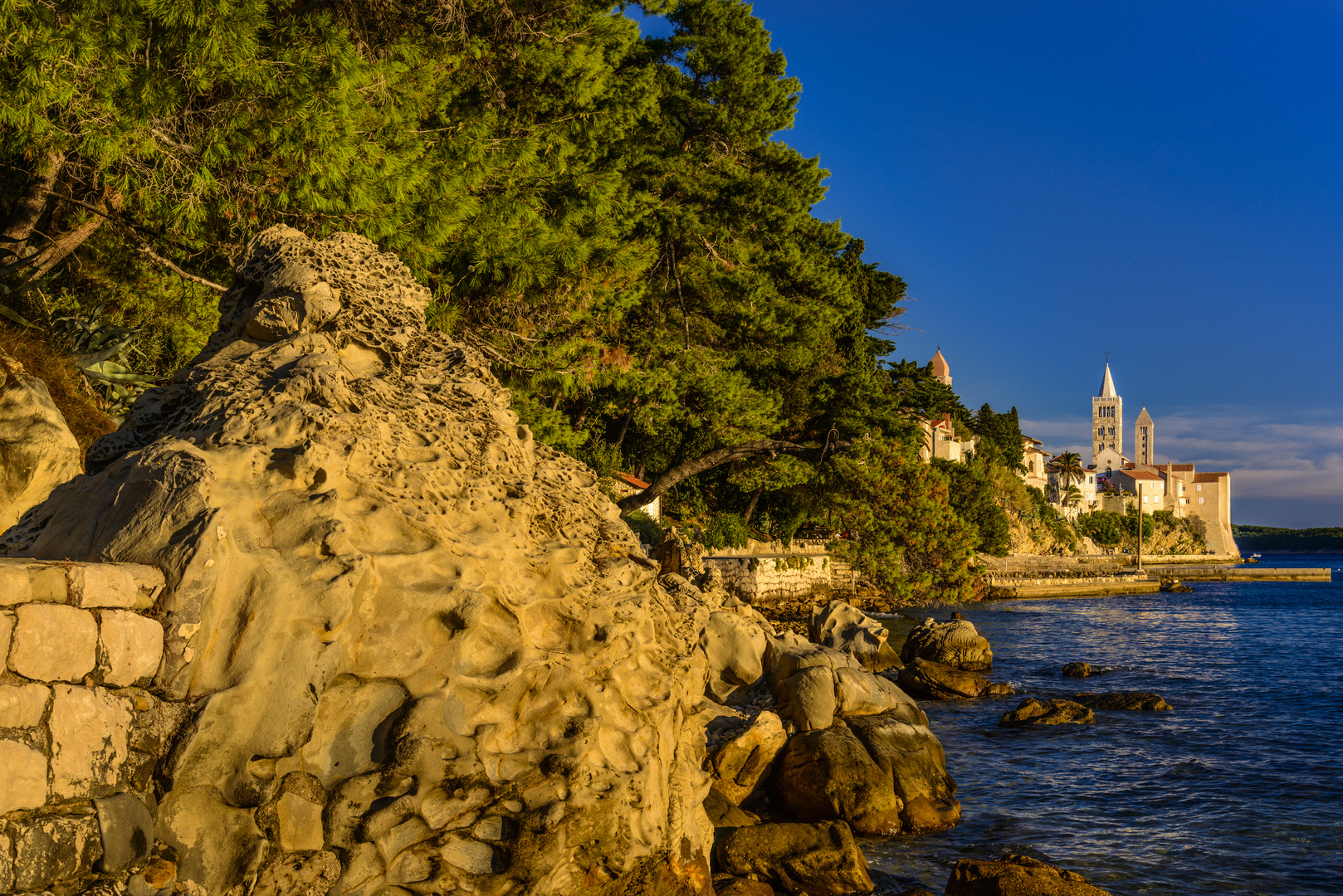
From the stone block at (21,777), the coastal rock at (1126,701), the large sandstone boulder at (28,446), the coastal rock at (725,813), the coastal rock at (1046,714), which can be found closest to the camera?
the stone block at (21,777)

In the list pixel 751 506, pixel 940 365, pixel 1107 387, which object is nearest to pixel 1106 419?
pixel 1107 387

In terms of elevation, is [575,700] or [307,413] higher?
[307,413]

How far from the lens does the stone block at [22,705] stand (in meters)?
2.98

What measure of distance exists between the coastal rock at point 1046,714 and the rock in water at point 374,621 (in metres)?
11.5

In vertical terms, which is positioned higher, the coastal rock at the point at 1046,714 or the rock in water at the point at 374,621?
the rock in water at the point at 374,621

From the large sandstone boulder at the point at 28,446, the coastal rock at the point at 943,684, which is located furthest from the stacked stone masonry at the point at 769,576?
the large sandstone boulder at the point at 28,446

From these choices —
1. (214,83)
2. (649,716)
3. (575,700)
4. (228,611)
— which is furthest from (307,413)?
(214,83)

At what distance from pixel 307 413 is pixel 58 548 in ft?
4.01

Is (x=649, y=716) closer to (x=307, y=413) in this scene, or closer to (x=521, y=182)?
(x=307, y=413)

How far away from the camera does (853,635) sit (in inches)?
726

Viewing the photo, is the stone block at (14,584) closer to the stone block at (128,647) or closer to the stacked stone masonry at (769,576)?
the stone block at (128,647)

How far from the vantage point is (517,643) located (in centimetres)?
455

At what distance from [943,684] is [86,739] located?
17.0 m

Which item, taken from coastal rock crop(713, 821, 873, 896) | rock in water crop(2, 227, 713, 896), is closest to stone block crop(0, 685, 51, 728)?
rock in water crop(2, 227, 713, 896)
